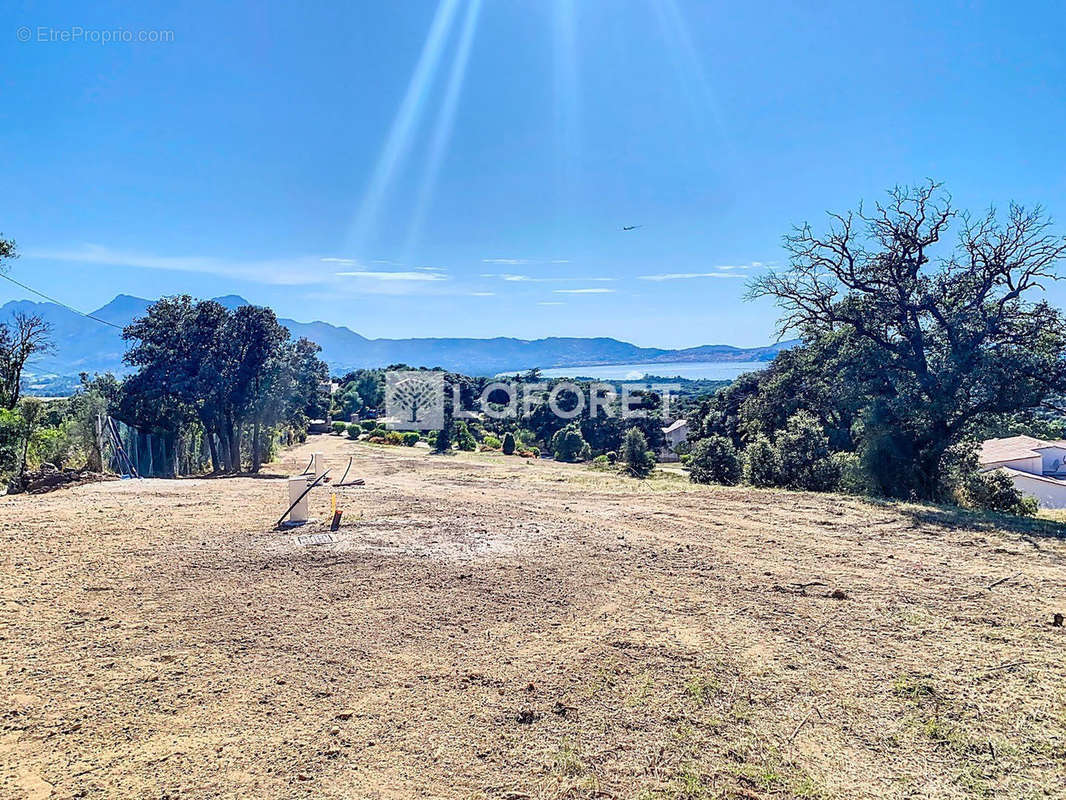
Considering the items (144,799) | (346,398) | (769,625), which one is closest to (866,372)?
(769,625)

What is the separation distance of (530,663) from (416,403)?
152ft

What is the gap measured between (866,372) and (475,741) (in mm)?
11922

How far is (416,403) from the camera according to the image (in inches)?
1943

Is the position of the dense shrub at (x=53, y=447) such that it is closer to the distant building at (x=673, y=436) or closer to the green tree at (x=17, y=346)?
the green tree at (x=17, y=346)

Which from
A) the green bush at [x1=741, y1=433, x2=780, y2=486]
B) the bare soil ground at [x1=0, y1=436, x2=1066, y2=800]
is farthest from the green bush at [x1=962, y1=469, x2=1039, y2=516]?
the bare soil ground at [x1=0, y1=436, x2=1066, y2=800]

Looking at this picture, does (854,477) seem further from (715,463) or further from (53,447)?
(53,447)

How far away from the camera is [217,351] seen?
1895cm

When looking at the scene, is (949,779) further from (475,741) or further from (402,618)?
(402,618)

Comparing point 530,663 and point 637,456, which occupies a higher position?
point 530,663

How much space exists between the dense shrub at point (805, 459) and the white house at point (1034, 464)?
12.1 meters

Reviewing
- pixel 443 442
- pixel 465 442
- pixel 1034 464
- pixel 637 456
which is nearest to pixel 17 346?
pixel 443 442

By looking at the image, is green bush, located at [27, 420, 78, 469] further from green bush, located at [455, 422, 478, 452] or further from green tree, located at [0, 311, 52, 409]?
green bush, located at [455, 422, 478, 452]

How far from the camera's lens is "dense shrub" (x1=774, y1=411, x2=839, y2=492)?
14234mm

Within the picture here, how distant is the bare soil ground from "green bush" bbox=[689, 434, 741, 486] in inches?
362
